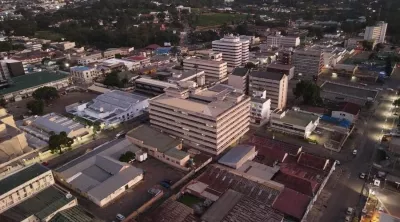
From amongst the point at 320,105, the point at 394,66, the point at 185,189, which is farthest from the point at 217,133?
the point at 394,66

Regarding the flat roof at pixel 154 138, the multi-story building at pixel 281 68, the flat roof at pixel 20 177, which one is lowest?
the flat roof at pixel 154 138

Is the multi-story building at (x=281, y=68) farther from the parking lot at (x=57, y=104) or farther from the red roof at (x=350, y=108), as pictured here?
the parking lot at (x=57, y=104)

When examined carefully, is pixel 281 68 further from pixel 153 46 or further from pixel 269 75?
pixel 153 46

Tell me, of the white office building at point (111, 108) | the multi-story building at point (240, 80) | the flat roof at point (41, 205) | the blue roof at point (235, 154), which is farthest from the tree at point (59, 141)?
the multi-story building at point (240, 80)

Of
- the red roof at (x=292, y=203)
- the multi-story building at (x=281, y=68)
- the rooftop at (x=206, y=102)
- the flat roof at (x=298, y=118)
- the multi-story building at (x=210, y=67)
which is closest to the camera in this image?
the red roof at (x=292, y=203)

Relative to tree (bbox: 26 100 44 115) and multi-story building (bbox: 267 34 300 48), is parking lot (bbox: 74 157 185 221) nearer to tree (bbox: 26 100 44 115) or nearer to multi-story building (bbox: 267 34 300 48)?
tree (bbox: 26 100 44 115)

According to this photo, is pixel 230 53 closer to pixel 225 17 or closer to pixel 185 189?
pixel 185 189

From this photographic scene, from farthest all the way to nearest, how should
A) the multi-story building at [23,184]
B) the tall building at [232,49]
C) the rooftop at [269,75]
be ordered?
the tall building at [232,49] < the rooftop at [269,75] < the multi-story building at [23,184]
